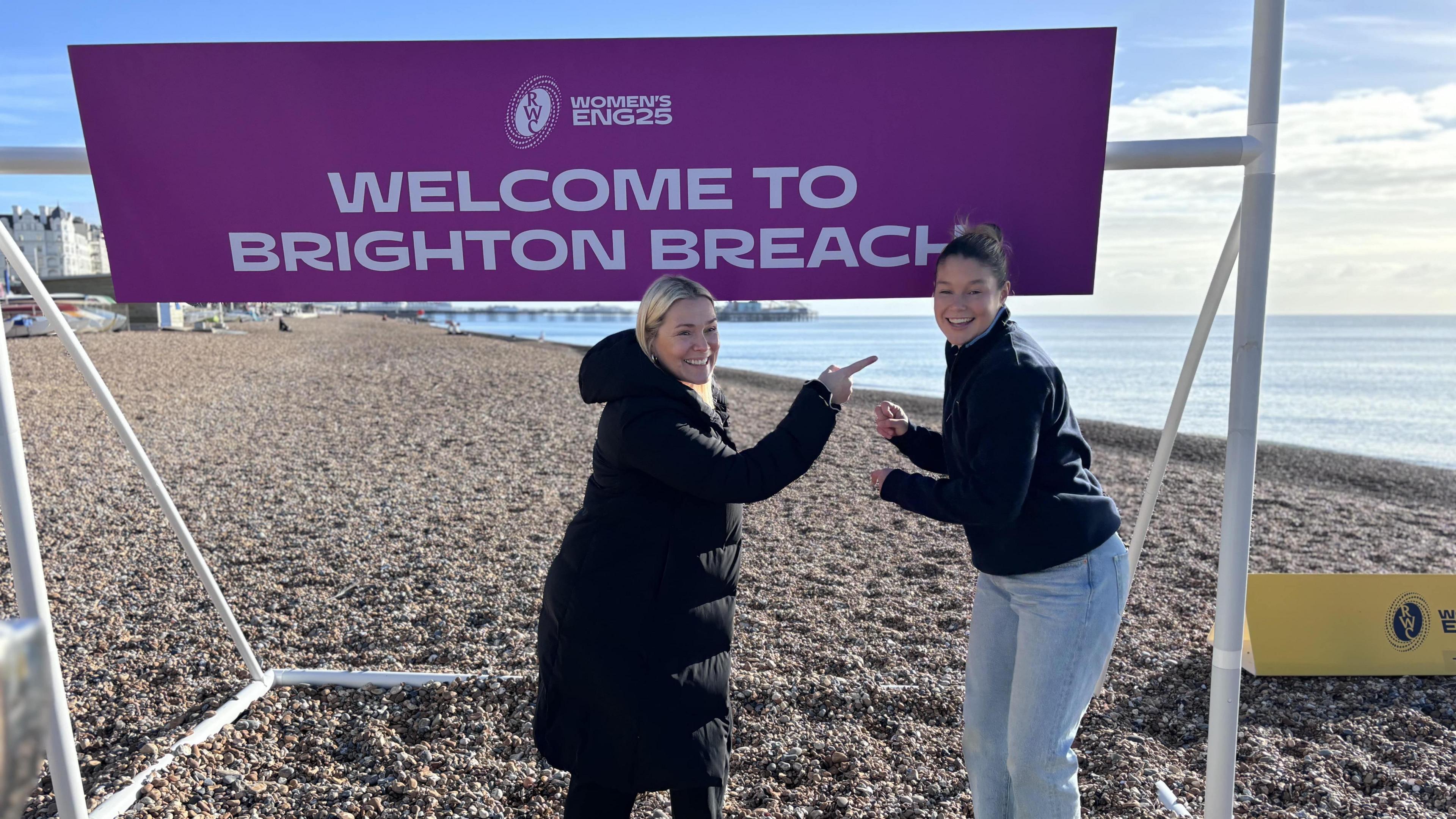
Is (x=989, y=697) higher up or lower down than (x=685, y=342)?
lower down

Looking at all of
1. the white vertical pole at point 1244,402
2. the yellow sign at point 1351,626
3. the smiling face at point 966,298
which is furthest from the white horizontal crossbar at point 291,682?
the yellow sign at point 1351,626

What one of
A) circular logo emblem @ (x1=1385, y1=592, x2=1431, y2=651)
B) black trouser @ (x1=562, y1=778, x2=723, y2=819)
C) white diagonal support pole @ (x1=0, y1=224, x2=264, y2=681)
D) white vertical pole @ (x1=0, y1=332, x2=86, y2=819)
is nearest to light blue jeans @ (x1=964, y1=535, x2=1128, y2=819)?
black trouser @ (x1=562, y1=778, x2=723, y2=819)

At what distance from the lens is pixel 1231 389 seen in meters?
2.65

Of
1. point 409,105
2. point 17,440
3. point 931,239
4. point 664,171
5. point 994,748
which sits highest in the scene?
point 409,105

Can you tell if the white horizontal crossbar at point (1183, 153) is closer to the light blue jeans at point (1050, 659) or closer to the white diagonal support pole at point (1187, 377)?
the white diagonal support pole at point (1187, 377)

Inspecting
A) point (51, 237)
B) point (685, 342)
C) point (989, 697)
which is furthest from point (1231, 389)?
point (51, 237)

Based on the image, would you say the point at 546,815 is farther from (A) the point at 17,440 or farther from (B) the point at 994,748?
(A) the point at 17,440

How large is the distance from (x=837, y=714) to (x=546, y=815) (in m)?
1.27

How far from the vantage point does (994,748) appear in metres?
2.34

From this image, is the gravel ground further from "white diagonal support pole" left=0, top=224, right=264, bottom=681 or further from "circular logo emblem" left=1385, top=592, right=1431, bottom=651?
"white diagonal support pole" left=0, top=224, right=264, bottom=681

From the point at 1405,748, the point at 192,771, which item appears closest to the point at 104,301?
the point at 192,771

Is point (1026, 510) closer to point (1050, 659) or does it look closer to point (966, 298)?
point (1050, 659)

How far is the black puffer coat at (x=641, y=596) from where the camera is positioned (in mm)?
2100

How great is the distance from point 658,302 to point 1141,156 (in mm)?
1651
